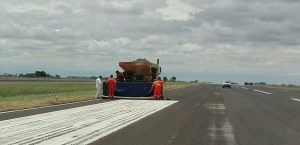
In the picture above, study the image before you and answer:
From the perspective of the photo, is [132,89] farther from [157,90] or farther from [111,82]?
[157,90]

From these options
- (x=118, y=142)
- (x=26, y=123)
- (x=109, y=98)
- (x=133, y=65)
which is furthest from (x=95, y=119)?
(x=133, y=65)

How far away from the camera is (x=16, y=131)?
45.0ft

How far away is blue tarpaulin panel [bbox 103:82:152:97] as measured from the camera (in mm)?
36781

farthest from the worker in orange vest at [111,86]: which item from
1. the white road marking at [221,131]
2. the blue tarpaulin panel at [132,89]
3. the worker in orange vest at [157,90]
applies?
the white road marking at [221,131]

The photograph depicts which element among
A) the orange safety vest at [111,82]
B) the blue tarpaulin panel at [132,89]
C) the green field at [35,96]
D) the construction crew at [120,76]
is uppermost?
the construction crew at [120,76]

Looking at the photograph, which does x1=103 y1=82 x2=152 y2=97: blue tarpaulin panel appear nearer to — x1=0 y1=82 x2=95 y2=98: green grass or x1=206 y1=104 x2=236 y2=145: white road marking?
x1=0 y1=82 x2=95 y2=98: green grass

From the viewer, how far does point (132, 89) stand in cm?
3703

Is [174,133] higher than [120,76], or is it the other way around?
[120,76]

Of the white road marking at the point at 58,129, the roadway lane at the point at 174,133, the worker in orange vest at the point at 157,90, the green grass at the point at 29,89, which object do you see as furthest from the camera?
the green grass at the point at 29,89

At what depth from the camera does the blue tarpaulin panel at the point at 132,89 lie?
36.8 metres

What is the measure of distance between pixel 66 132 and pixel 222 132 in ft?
14.0

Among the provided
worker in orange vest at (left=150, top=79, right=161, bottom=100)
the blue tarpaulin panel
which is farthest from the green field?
worker in orange vest at (left=150, top=79, right=161, bottom=100)

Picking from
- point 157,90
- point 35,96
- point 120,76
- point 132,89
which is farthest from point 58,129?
point 35,96

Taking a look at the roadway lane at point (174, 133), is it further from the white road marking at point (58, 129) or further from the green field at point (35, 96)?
the green field at point (35, 96)
